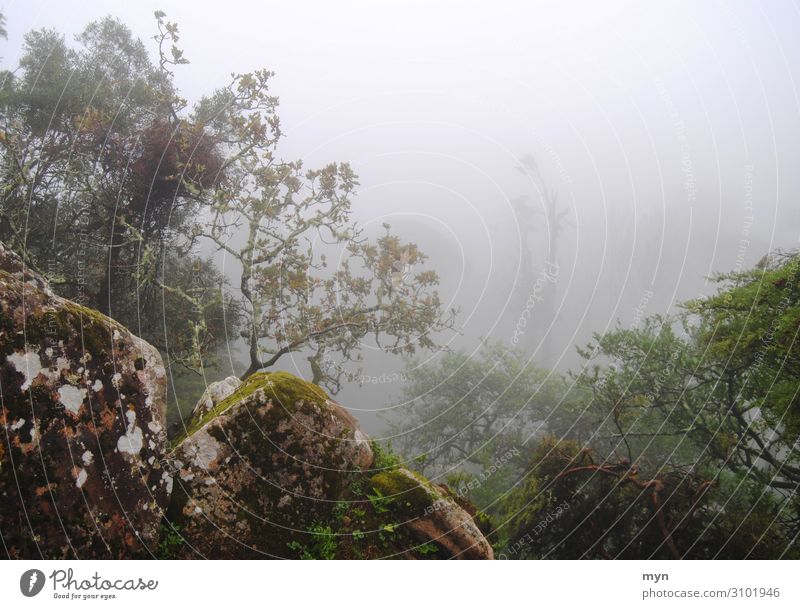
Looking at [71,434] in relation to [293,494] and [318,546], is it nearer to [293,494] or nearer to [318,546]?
[293,494]

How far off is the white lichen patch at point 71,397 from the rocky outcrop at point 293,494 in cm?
107

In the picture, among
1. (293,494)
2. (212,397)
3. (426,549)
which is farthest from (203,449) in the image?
(426,549)

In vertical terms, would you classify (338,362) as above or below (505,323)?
below

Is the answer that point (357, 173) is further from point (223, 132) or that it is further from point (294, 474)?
point (294, 474)

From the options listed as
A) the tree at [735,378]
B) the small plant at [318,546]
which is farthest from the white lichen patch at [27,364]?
the tree at [735,378]

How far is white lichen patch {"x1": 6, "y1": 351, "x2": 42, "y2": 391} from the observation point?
358cm

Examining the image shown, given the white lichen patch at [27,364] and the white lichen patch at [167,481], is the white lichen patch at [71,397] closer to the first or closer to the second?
the white lichen patch at [27,364]

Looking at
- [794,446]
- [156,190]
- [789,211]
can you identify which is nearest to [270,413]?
[156,190]

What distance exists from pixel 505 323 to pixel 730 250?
32.8 meters

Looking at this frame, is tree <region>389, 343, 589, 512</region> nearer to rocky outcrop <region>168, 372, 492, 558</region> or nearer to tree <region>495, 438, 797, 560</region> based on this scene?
tree <region>495, 438, 797, 560</region>

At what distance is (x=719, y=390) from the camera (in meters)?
7.96

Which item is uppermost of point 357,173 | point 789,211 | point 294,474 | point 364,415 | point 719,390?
point 789,211

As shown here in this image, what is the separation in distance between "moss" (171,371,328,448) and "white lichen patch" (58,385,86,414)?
113 cm
